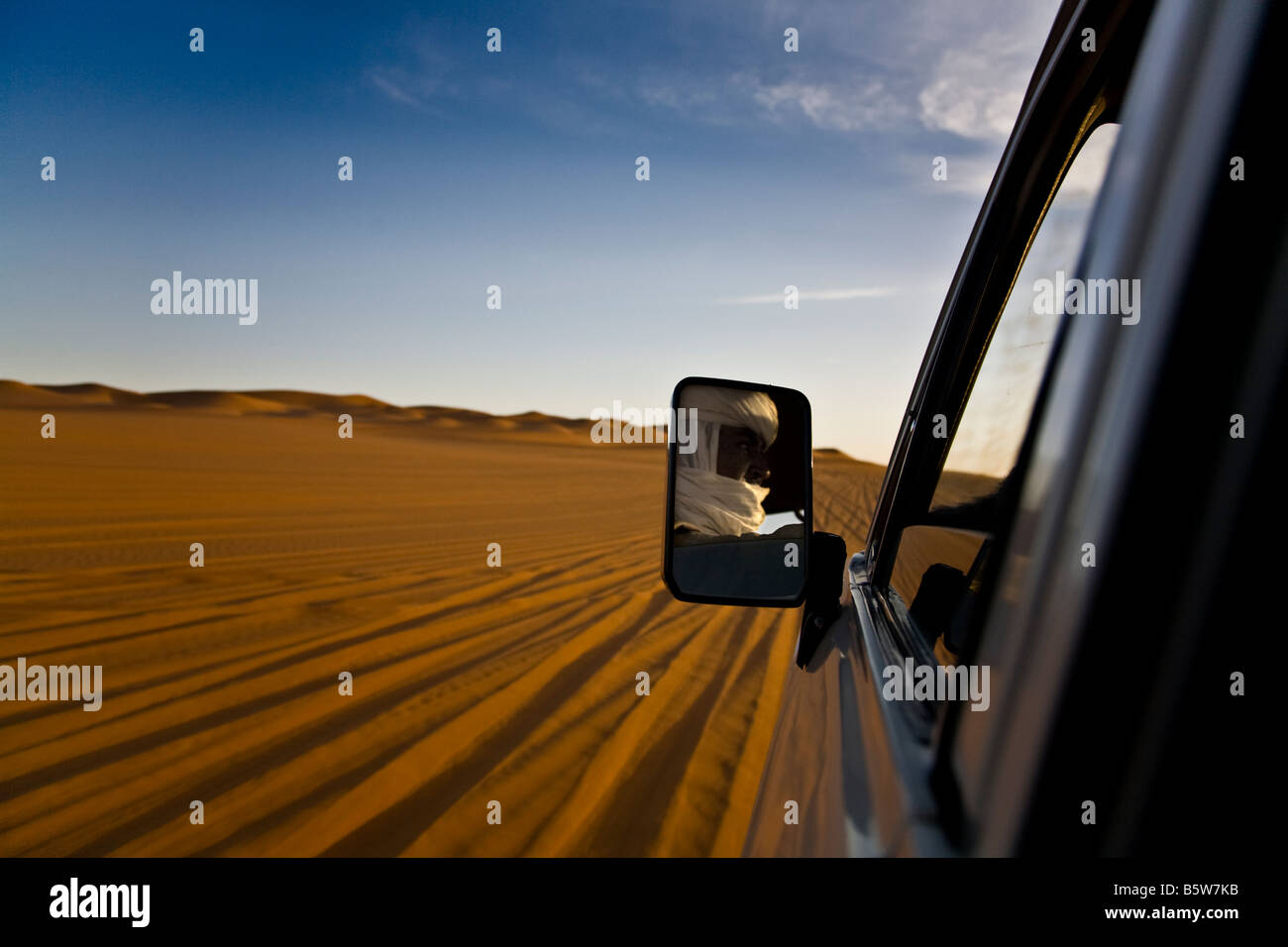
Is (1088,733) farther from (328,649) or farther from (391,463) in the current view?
(391,463)

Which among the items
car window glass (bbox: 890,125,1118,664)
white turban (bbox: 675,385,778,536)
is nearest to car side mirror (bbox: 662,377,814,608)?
white turban (bbox: 675,385,778,536)

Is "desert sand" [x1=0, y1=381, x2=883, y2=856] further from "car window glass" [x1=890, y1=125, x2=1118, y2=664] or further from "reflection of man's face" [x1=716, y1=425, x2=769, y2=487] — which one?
"car window glass" [x1=890, y1=125, x2=1118, y2=664]

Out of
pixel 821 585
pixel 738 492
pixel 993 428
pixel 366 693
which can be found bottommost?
pixel 366 693

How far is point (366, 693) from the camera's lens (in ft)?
15.4

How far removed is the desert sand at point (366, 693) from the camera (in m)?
3.21

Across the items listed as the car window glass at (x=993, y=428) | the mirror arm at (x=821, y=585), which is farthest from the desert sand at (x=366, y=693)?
the car window glass at (x=993, y=428)

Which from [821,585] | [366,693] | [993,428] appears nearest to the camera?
[993,428]

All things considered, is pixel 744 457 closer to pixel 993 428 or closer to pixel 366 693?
pixel 993 428

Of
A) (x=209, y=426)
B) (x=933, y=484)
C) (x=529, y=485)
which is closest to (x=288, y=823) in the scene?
(x=933, y=484)

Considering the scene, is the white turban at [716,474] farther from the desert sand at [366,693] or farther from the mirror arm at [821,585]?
the desert sand at [366,693]

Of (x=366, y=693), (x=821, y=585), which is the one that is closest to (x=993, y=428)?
(x=821, y=585)

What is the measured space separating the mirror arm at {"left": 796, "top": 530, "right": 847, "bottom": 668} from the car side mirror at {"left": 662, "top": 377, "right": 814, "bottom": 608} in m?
0.05

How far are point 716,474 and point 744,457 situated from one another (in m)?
0.07
